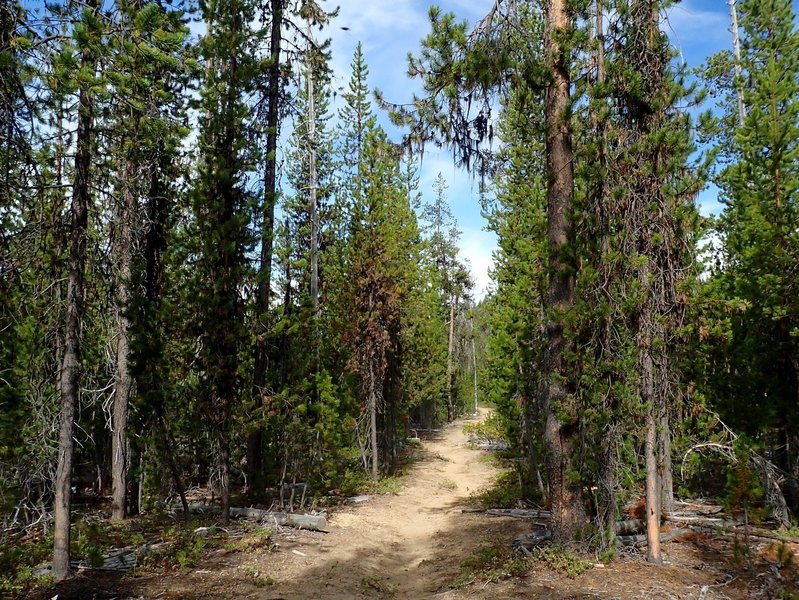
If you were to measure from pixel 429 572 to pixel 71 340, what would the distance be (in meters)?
6.56

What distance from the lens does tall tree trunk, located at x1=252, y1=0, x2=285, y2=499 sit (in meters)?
10.7

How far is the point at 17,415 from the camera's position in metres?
11.7

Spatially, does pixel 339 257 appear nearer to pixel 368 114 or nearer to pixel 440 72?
pixel 368 114

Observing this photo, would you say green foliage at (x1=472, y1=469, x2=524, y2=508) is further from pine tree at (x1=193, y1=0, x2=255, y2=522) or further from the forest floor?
pine tree at (x1=193, y1=0, x2=255, y2=522)

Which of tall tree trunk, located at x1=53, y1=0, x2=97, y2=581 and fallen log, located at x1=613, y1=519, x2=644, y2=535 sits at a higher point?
tall tree trunk, located at x1=53, y1=0, x2=97, y2=581

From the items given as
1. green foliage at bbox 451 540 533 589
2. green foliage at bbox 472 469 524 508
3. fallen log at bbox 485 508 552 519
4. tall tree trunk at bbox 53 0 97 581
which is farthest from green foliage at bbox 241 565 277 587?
green foliage at bbox 472 469 524 508

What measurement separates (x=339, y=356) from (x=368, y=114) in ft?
31.3

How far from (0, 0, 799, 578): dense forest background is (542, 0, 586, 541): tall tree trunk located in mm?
33

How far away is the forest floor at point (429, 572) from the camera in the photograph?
20.7ft

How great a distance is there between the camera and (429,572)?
8508mm

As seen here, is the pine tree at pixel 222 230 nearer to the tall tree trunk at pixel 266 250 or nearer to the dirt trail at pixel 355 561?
the tall tree trunk at pixel 266 250

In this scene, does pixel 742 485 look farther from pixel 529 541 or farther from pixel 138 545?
pixel 138 545

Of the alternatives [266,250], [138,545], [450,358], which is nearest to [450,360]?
[450,358]

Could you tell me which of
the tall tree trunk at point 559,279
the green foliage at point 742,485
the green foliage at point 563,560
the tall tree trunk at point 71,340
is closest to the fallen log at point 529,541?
the green foliage at point 563,560
